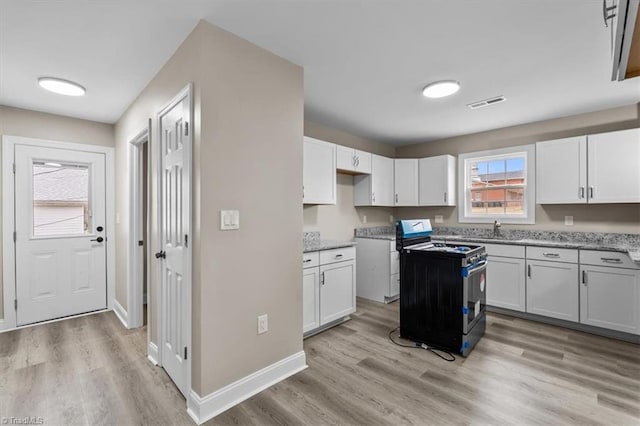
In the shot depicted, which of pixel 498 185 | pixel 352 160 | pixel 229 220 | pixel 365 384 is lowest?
pixel 365 384

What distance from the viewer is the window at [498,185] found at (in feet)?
13.1

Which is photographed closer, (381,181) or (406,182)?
(381,181)

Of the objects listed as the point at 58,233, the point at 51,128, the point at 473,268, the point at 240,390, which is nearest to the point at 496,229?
the point at 473,268

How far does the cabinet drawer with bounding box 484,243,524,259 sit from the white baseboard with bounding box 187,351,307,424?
2.72 meters

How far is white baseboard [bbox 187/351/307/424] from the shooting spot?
183 centimetres

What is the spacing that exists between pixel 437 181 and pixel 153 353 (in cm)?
416

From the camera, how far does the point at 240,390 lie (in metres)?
2.00

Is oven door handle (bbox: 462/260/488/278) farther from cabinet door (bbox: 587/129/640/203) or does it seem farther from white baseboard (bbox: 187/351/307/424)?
cabinet door (bbox: 587/129/640/203)

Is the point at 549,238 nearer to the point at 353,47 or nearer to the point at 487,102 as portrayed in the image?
the point at 487,102

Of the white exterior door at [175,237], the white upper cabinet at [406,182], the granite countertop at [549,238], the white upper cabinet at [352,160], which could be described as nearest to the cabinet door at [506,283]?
the granite countertop at [549,238]

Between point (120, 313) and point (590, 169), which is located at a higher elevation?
point (590, 169)

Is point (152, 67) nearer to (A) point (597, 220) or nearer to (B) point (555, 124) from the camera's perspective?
(B) point (555, 124)

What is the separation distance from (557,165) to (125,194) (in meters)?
5.09

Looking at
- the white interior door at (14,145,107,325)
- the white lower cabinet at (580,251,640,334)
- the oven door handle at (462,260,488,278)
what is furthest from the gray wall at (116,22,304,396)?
the white lower cabinet at (580,251,640,334)
